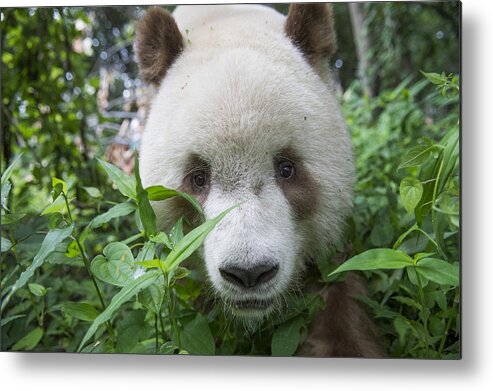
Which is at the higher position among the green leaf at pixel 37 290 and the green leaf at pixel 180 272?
the green leaf at pixel 180 272

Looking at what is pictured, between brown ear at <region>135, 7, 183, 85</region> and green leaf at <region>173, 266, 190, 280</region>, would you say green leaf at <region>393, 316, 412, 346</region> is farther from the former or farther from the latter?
brown ear at <region>135, 7, 183, 85</region>

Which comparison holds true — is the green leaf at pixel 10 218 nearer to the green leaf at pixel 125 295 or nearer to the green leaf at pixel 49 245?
the green leaf at pixel 49 245

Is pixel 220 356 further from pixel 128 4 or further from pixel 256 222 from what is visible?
pixel 128 4

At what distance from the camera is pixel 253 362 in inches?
61.4

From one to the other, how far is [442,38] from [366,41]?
0.57 metres

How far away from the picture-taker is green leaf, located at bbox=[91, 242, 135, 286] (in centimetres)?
128

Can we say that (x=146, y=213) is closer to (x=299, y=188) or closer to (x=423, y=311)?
(x=299, y=188)

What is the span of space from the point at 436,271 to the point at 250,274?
1.31 feet

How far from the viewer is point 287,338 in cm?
146

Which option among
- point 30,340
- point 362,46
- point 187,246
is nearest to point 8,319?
point 30,340

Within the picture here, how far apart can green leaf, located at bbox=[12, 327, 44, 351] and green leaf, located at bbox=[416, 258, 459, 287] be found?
1.02 meters

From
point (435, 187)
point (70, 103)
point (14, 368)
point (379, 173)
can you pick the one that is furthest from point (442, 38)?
point (14, 368)

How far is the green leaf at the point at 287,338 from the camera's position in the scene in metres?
1.46

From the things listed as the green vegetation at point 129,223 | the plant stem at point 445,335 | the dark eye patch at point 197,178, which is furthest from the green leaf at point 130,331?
the plant stem at point 445,335
